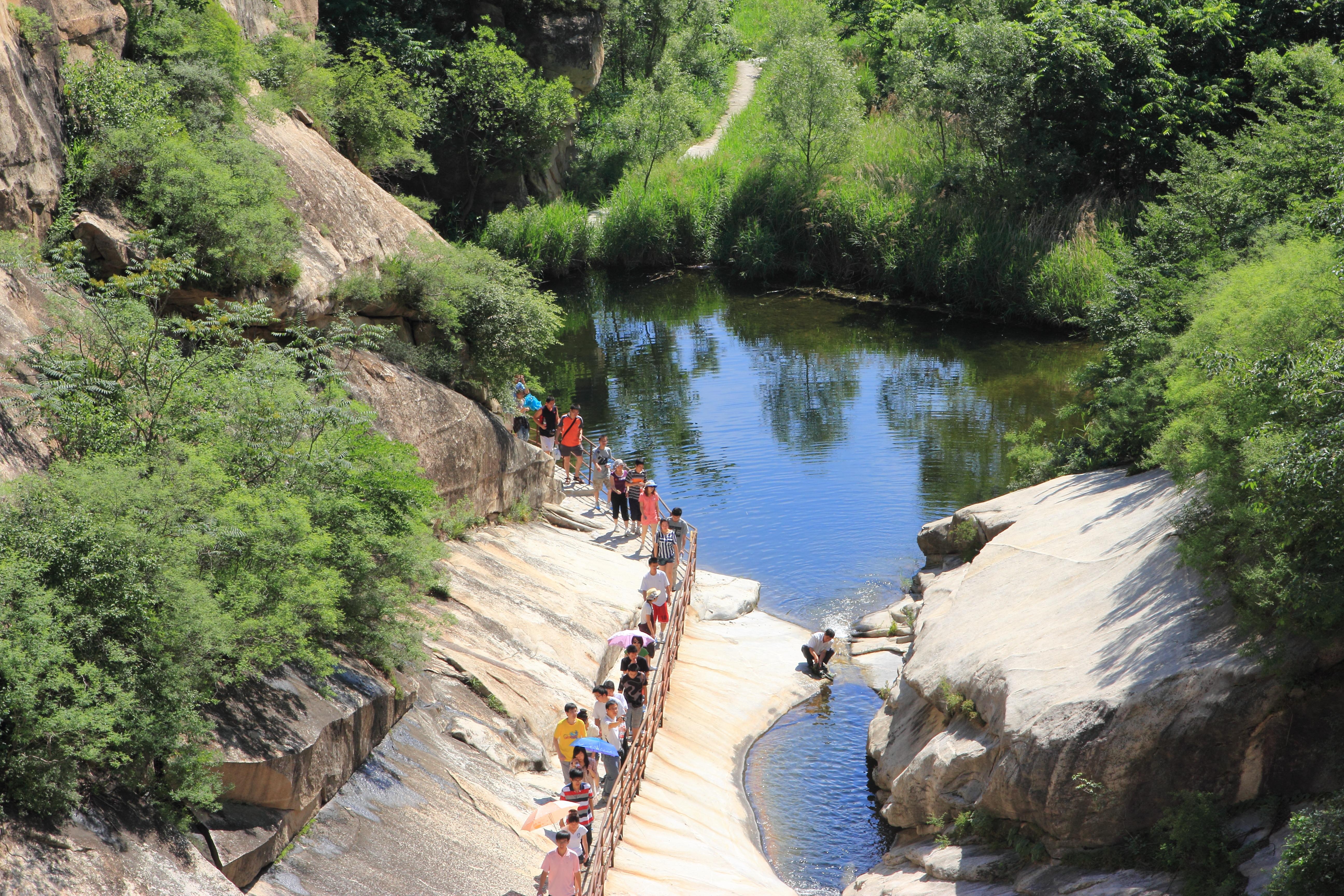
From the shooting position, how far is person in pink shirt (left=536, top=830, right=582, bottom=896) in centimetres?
1094

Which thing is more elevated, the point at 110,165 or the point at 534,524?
the point at 110,165

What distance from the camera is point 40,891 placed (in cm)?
785

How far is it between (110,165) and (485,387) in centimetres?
794

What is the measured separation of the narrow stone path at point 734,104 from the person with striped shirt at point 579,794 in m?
47.5

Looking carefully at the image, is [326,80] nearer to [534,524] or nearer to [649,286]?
[534,524]

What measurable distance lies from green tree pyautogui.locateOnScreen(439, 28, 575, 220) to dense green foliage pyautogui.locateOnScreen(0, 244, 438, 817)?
35.8 m

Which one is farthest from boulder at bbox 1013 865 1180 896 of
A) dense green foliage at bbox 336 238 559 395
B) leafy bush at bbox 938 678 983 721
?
dense green foliage at bbox 336 238 559 395

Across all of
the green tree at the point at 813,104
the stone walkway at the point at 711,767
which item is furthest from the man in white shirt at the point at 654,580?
the green tree at the point at 813,104

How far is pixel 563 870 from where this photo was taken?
35.9 ft

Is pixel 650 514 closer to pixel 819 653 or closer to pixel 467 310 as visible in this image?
pixel 819 653

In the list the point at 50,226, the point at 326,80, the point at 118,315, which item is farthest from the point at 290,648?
the point at 326,80

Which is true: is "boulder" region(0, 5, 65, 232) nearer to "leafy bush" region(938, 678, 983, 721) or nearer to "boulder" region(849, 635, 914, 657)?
"leafy bush" region(938, 678, 983, 721)

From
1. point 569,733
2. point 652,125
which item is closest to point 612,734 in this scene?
point 569,733

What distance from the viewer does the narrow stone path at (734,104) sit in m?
59.2
